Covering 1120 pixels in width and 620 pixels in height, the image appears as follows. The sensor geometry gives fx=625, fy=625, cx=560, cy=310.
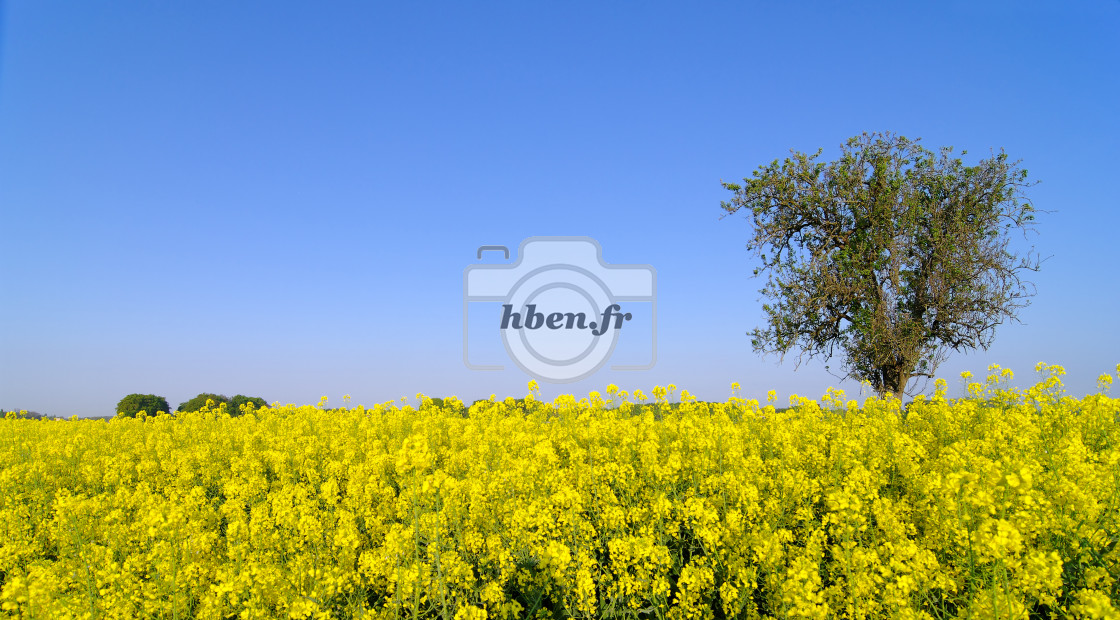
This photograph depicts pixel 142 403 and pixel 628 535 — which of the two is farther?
pixel 142 403

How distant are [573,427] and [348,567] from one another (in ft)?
13.9

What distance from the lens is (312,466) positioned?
29.9 feet

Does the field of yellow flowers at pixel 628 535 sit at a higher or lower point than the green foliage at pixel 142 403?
lower

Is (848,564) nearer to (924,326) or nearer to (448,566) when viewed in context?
(448,566)

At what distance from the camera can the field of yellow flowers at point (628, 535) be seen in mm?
4668

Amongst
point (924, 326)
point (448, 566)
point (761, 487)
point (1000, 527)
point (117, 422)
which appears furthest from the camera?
point (924, 326)

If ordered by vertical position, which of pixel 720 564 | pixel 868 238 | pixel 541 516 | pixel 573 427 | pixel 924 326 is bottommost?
pixel 720 564

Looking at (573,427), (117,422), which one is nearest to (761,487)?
(573,427)

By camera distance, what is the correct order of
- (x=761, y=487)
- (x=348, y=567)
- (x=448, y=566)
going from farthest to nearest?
(x=761, y=487) → (x=348, y=567) → (x=448, y=566)

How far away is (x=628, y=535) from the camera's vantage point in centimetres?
555

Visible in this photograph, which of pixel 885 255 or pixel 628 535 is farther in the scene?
pixel 885 255

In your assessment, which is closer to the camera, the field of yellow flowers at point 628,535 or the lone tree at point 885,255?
the field of yellow flowers at point 628,535

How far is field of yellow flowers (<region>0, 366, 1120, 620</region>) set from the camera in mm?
4668

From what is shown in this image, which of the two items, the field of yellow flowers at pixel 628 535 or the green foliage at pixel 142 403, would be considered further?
the green foliage at pixel 142 403
